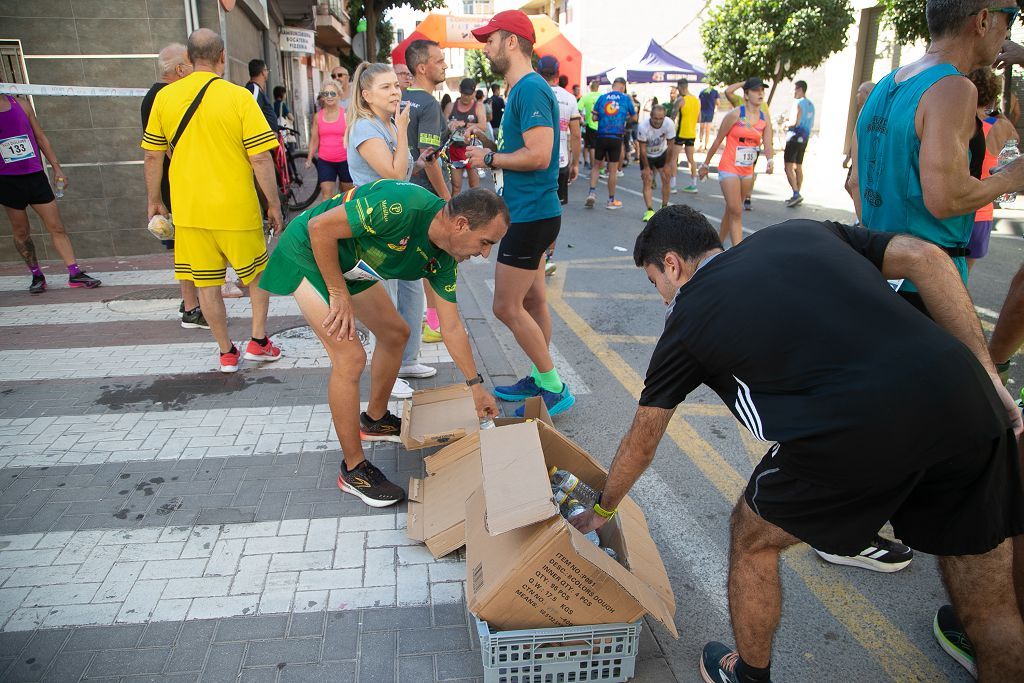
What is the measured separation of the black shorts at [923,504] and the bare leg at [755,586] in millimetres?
138

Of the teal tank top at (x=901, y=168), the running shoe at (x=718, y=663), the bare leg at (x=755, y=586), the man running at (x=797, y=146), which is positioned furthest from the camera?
the man running at (x=797, y=146)

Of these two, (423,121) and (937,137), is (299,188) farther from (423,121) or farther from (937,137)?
(937,137)

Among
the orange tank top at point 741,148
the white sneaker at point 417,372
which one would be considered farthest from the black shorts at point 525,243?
the orange tank top at point 741,148

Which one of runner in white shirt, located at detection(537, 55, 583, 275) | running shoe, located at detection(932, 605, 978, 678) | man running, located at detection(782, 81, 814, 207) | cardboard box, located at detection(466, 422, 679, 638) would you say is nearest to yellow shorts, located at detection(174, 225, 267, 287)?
runner in white shirt, located at detection(537, 55, 583, 275)

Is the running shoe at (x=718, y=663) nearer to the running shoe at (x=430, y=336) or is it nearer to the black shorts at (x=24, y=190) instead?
the running shoe at (x=430, y=336)

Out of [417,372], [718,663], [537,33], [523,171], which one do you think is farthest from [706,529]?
[537,33]

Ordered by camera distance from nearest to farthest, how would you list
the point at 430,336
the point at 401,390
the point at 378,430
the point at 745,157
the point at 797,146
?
1. the point at 378,430
2. the point at 401,390
3. the point at 430,336
4. the point at 745,157
5. the point at 797,146

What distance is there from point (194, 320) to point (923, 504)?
5.34 m

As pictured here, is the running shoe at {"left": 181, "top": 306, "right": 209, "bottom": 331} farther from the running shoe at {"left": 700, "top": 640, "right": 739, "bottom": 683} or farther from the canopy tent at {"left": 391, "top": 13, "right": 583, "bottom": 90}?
the canopy tent at {"left": 391, "top": 13, "right": 583, "bottom": 90}

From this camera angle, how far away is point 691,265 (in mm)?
2076

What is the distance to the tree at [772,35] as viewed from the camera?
18.1 m

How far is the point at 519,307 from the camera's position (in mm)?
4098

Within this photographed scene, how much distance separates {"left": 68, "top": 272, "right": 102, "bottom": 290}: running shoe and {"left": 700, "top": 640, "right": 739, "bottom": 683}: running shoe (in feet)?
21.9

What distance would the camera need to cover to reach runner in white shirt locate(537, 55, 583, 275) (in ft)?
26.1
